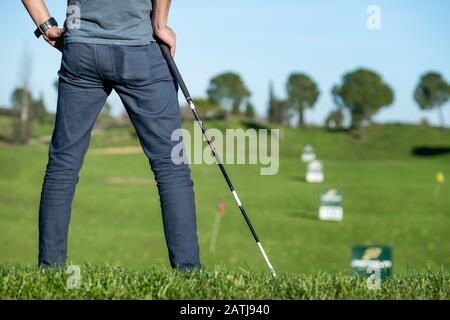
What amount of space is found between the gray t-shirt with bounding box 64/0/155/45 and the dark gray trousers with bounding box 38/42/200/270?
44mm

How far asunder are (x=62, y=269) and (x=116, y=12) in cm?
138

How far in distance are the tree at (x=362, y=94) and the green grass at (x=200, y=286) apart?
79946mm

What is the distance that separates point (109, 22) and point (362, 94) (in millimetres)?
84109

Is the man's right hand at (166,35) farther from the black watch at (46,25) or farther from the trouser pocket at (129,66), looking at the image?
the black watch at (46,25)

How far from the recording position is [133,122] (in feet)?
13.6

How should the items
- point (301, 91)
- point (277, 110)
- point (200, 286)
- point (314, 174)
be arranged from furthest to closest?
point (301, 91) < point (277, 110) < point (314, 174) < point (200, 286)

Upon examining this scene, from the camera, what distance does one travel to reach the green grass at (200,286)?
3180 millimetres

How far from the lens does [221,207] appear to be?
18.8 metres

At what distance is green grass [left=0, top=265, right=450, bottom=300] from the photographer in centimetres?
318

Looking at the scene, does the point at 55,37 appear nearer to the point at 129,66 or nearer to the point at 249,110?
the point at 129,66

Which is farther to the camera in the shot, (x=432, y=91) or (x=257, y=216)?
(x=432, y=91)

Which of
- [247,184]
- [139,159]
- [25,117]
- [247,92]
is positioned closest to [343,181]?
[247,184]

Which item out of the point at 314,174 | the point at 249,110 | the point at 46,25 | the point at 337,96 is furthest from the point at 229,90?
the point at 46,25

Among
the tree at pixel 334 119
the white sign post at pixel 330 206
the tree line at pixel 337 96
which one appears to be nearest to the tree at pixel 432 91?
the tree line at pixel 337 96
